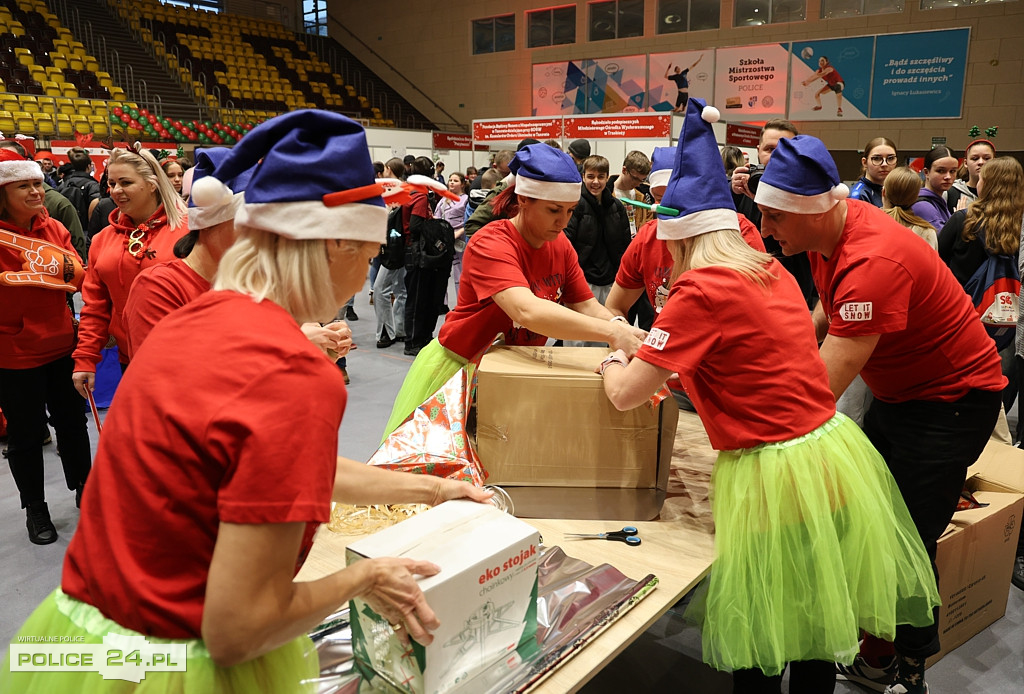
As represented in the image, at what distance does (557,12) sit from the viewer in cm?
1709

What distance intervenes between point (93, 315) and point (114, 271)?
0.25 metres

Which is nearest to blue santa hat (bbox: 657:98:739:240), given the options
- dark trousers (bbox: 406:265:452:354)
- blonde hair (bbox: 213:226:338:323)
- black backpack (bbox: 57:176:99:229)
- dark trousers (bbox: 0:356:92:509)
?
blonde hair (bbox: 213:226:338:323)

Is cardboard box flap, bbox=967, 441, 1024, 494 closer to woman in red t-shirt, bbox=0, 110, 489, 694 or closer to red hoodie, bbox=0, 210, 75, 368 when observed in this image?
woman in red t-shirt, bbox=0, 110, 489, 694

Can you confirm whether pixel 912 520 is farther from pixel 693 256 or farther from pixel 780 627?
pixel 693 256

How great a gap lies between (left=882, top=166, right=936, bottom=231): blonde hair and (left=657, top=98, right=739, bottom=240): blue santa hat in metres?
2.39

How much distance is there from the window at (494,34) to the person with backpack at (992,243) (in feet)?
51.4

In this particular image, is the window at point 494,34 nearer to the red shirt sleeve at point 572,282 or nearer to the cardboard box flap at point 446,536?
the red shirt sleeve at point 572,282

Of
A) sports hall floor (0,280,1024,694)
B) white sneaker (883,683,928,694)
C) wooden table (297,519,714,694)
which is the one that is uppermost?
wooden table (297,519,714,694)

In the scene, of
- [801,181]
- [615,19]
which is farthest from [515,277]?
[615,19]

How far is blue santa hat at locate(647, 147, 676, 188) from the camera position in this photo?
9.29 feet

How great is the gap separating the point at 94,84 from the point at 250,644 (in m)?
17.0

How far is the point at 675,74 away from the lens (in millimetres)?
14680

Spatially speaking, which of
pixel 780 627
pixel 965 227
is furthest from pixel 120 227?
pixel 965 227

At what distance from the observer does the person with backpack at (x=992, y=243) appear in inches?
142
